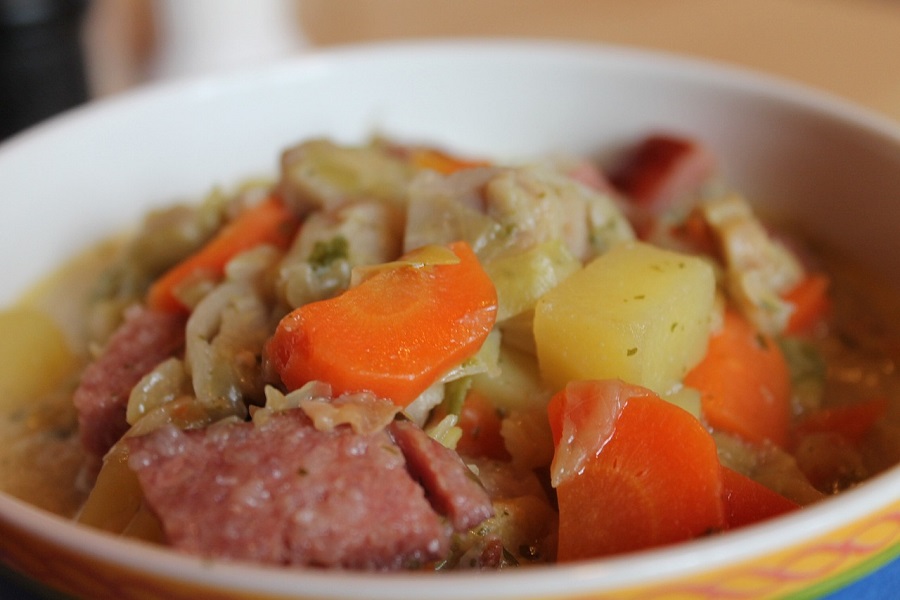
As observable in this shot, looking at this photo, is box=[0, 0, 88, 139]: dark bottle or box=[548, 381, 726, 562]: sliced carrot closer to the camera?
box=[548, 381, 726, 562]: sliced carrot

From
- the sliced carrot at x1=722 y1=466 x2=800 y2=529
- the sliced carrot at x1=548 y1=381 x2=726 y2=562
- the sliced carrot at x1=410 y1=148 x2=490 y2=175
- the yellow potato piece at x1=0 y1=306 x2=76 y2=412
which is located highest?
the sliced carrot at x1=410 y1=148 x2=490 y2=175

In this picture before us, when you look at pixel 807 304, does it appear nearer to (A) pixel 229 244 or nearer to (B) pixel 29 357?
(A) pixel 229 244

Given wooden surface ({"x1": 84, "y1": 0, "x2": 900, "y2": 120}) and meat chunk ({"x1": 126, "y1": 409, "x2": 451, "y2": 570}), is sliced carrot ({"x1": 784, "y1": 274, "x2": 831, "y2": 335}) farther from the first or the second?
wooden surface ({"x1": 84, "y1": 0, "x2": 900, "y2": 120})

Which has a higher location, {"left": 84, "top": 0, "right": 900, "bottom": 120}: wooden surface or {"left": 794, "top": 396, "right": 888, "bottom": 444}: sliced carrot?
{"left": 84, "top": 0, "right": 900, "bottom": 120}: wooden surface

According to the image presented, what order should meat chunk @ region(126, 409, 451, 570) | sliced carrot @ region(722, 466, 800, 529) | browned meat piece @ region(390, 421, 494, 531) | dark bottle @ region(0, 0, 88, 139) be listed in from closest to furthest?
1. meat chunk @ region(126, 409, 451, 570)
2. browned meat piece @ region(390, 421, 494, 531)
3. sliced carrot @ region(722, 466, 800, 529)
4. dark bottle @ region(0, 0, 88, 139)

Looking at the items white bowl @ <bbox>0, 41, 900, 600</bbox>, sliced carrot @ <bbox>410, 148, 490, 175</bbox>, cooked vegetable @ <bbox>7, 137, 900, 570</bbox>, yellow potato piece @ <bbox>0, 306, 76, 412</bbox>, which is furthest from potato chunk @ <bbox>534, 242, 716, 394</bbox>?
yellow potato piece @ <bbox>0, 306, 76, 412</bbox>

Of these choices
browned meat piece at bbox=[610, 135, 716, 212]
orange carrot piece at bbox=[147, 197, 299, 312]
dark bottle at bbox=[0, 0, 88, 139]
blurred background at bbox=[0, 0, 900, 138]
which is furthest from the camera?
blurred background at bbox=[0, 0, 900, 138]

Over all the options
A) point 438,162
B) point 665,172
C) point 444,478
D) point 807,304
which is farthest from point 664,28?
point 444,478

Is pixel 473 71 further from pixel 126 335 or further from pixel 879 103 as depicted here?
pixel 879 103
